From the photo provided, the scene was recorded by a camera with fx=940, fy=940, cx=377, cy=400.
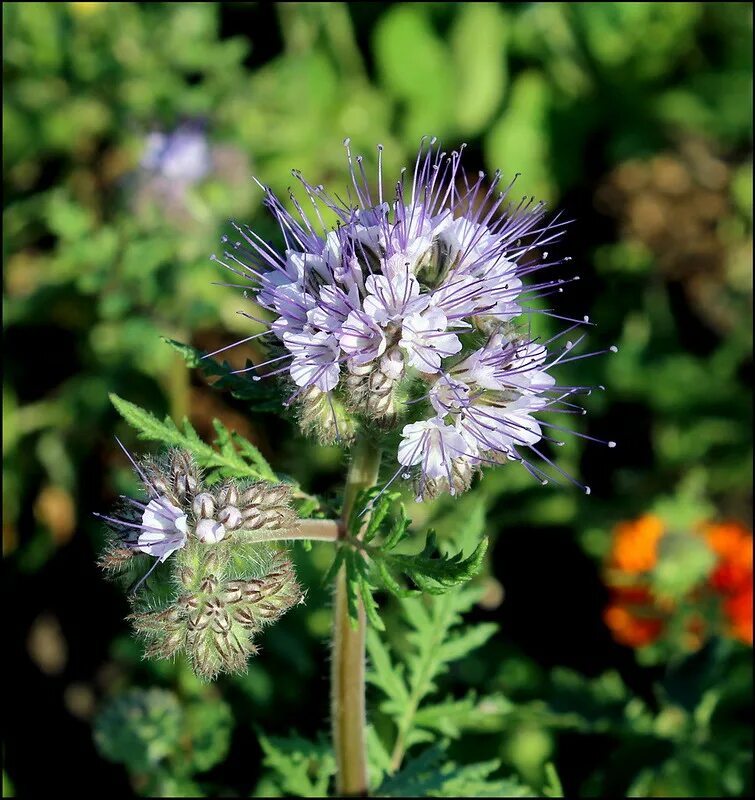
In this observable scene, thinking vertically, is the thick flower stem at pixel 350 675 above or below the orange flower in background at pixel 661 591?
above

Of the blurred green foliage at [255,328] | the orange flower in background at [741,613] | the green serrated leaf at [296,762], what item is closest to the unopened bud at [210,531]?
the green serrated leaf at [296,762]

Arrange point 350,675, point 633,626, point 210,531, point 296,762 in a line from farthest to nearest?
point 633,626 < point 296,762 < point 350,675 < point 210,531

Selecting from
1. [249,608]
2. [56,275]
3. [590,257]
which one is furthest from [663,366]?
[249,608]

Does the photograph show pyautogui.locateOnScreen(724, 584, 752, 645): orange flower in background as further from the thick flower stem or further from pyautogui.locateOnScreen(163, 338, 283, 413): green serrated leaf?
pyautogui.locateOnScreen(163, 338, 283, 413): green serrated leaf

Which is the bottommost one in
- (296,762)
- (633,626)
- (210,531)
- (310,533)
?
(633,626)

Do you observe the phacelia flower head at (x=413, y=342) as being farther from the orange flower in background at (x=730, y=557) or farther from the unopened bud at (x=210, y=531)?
the orange flower in background at (x=730, y=557)

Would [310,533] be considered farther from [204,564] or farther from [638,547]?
[638,547]

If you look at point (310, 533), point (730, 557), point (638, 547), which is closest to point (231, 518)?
point (310, 533)
